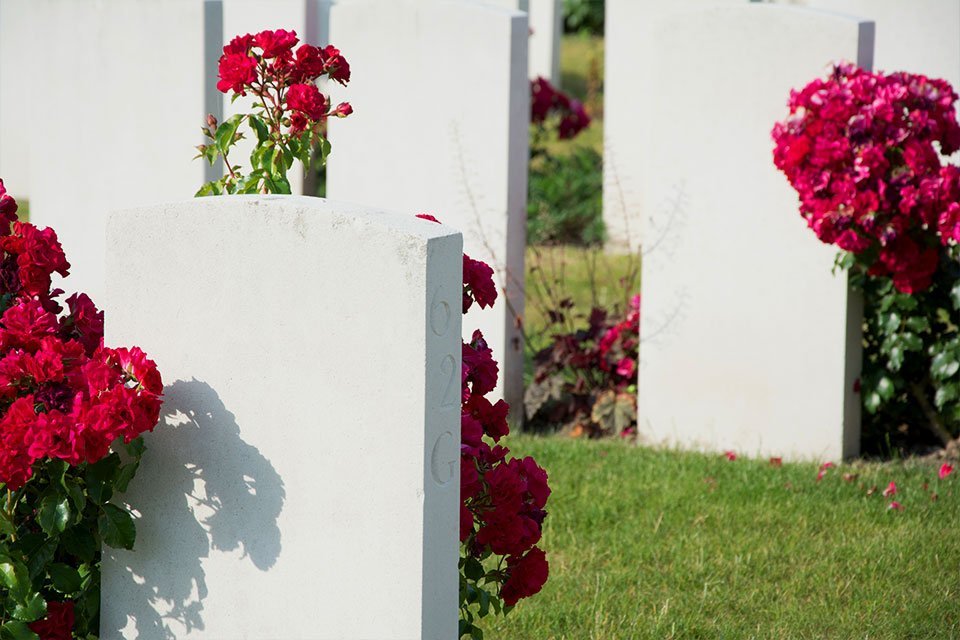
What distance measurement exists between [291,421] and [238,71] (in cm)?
91

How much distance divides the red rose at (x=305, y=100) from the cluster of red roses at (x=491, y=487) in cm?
36

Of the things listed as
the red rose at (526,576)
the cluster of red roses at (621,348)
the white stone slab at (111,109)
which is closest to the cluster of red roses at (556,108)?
the cluster of red roses at (621,348)

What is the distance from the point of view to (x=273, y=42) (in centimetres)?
289

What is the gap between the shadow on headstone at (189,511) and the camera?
7.83 ft

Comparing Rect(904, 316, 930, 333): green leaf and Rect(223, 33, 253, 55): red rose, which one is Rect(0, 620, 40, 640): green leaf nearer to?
Rect(223, 33, 253, 55): red rose

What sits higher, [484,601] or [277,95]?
[277,95]

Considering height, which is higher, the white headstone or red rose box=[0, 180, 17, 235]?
the white headstone

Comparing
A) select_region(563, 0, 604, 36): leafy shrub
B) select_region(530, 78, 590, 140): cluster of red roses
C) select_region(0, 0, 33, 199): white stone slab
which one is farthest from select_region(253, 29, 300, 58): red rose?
select_region(563, 0, 604, 36): leafy shrub

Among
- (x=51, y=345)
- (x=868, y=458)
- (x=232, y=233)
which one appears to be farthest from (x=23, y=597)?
(x=868, y=458)

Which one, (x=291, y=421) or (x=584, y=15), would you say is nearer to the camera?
(x=291, y=421)

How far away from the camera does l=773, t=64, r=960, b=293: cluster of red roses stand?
4.49 metres

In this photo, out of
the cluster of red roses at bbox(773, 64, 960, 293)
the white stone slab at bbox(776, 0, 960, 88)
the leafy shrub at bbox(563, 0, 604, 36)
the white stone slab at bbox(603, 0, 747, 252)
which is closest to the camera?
the cluster of red roses at bbox(773, 64, 960, 293)

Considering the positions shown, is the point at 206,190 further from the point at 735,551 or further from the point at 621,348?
the point at 621,348

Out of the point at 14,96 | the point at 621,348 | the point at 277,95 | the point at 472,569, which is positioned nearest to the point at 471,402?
the point at 472,569
